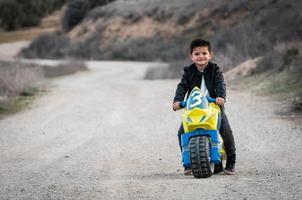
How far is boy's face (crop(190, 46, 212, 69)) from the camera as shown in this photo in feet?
30.5

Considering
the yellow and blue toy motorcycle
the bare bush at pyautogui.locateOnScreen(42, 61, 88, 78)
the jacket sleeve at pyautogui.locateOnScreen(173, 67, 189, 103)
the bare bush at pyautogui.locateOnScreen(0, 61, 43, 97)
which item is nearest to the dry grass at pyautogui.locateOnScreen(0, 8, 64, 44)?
the bare bush at pyautogui.locateOnScreen(42, 61, 88, 78)

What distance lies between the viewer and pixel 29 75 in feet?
94.8

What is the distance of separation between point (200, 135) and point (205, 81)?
79 centimetres

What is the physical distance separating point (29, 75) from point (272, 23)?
48.0 ft

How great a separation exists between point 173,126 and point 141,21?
202ft

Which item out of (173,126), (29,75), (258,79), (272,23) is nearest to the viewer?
(173,126)

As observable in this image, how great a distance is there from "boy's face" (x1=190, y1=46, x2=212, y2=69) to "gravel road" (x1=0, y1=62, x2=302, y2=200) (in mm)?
1395

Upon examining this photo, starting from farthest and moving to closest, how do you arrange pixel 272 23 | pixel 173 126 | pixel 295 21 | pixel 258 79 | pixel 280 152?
pixel 272 23
pixel 295 21
pixel 258 79
pixel 173 126
pixel 280 152

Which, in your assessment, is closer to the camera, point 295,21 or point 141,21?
point 295,21

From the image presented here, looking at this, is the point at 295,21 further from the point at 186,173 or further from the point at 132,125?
the point at 186,173

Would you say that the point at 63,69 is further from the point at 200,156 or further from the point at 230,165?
the point at 200,156

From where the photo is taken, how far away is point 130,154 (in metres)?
11.9

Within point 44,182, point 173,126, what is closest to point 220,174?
point 44,182

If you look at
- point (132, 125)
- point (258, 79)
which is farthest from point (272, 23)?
point (132, 125)
